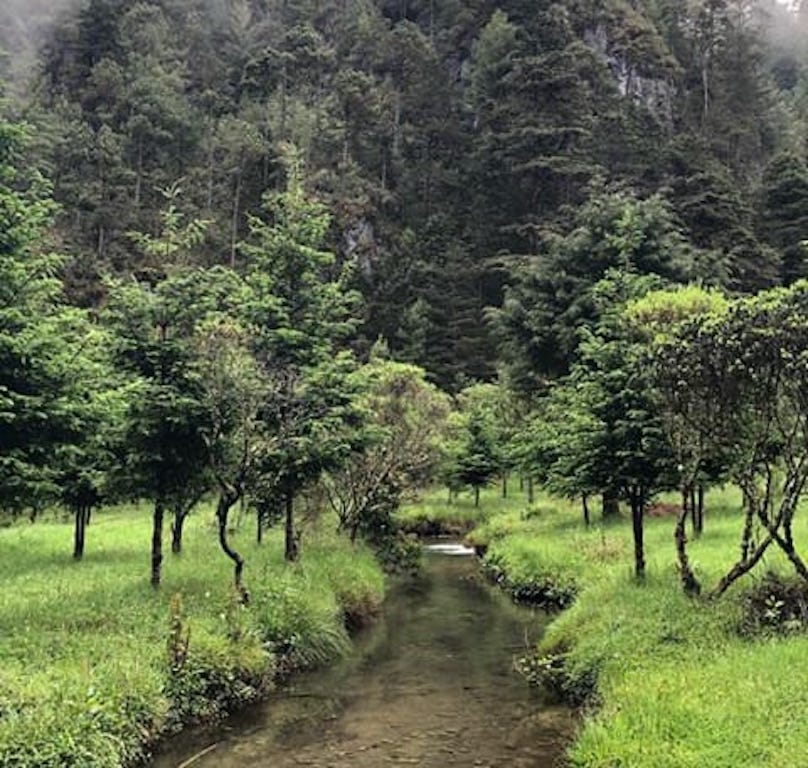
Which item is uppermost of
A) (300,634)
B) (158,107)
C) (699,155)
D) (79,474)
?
(158,107)

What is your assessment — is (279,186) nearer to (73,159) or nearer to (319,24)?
(73,159)

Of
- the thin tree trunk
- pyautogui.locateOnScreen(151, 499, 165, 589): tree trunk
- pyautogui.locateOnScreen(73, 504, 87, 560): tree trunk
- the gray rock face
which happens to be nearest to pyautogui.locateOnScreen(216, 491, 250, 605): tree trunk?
pyautogui.locateOnScreen(151, 499, 165, 589): tree trunk

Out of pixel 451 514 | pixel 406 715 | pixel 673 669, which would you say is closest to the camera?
pixel 673 669

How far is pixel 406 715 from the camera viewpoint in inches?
591

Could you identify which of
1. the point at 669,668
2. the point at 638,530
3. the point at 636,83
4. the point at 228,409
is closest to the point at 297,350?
the point at 228,409

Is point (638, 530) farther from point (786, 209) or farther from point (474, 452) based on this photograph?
point (786, 209)

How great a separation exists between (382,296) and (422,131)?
25.1 meters

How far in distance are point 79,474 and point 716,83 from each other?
9278cm

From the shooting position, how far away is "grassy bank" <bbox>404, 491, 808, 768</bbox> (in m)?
10.4

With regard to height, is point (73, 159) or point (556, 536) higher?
point (73, 159)

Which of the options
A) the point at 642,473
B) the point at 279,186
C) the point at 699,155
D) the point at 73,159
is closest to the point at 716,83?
the point at 699,155

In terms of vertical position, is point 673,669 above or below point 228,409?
below

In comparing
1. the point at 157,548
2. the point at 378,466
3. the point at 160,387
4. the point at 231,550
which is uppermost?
the point at 160,387

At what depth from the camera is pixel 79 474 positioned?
2462 centimetres
